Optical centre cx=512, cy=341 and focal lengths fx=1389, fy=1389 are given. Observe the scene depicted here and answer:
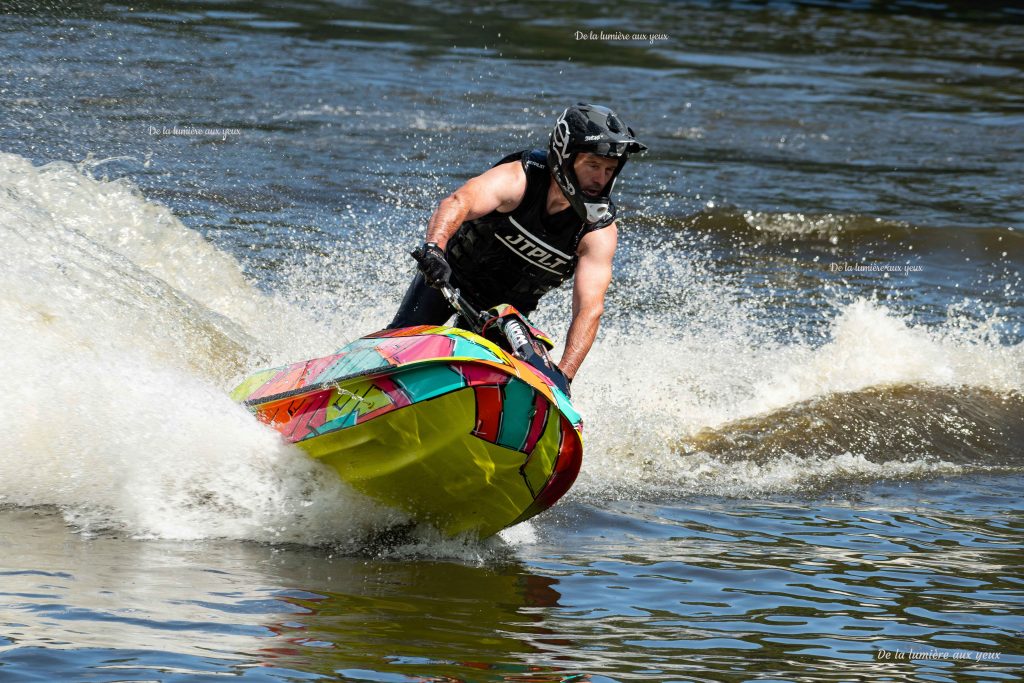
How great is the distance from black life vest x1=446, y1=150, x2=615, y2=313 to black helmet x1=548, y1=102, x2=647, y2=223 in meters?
0.11

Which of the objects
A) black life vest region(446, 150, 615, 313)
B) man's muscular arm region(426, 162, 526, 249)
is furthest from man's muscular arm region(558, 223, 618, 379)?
man's muscular arm region(426, 162, 526, 249)

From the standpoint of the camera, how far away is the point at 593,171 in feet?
22.1

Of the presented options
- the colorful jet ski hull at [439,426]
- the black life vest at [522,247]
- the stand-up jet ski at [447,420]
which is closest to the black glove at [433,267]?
the stand-up jet ski at [447,420]

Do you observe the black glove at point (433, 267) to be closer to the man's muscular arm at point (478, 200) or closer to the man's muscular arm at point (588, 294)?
the man's muscular arm at point (478, 200)

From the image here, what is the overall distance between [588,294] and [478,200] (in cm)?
72

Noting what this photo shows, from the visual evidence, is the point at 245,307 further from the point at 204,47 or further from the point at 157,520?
the point at 204,47

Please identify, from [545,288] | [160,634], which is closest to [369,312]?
[545,288]

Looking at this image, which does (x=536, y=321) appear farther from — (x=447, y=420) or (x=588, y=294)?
(x=447, y=420)

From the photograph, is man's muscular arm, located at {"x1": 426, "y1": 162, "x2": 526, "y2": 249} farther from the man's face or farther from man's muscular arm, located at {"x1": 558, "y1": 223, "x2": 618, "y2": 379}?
man's muscular arm, located at {"x1": 558, "y1": 223, "x2": 618, "y2": 379}

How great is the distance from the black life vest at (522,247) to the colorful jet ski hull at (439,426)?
103cm

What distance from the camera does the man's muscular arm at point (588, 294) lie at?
22.1ft

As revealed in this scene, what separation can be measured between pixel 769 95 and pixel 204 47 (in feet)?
29.4

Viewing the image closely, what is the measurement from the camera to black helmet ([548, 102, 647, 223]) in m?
6.62

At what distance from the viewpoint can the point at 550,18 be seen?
28.0m
